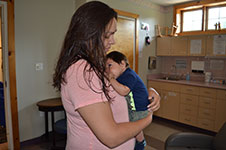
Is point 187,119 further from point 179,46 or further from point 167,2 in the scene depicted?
point 167,2

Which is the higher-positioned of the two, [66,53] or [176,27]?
[176,27]

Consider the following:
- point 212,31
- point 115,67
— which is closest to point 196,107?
point 212,31

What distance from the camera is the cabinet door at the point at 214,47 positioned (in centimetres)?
352

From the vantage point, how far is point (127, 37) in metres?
3.75

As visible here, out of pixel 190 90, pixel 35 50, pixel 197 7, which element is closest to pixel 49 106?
pixel 35 50

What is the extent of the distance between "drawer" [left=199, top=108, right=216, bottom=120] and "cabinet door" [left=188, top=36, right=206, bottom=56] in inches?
46.9

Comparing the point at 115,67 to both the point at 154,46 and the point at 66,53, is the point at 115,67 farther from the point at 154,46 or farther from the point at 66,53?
the point at 154,46

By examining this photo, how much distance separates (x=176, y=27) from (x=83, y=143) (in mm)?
4212

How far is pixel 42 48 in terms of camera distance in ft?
9.65

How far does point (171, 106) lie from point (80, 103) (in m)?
3.66

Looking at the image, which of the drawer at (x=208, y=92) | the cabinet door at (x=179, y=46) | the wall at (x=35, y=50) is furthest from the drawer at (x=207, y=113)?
the wall at (x=35, y=50)

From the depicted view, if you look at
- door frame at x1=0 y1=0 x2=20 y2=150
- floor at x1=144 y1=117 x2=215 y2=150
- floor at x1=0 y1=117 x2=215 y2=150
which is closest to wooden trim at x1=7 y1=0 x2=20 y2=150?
door frame at x1=0 y1=0 x2=20 y2=150

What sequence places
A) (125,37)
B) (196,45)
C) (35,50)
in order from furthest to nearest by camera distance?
(196,45), (125,37), (35,50)

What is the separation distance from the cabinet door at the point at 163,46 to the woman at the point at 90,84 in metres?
3.80
